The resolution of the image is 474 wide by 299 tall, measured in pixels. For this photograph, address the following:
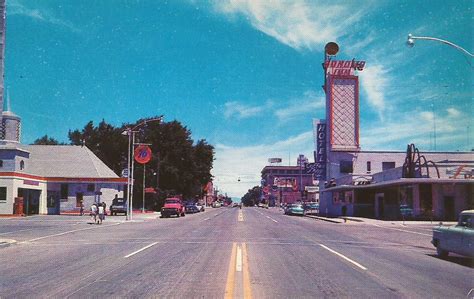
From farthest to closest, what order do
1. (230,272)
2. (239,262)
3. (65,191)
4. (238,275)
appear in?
1. (65,191)
2. (239,262)
3. (230,272)
4. (238,275)

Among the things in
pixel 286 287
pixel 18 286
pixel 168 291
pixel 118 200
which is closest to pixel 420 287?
pixel 286 287

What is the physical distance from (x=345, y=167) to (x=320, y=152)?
14.3ft

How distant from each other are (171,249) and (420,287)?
29.8 feet

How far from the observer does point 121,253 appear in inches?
591

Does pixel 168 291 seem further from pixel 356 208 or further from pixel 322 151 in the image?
pixel 322 151

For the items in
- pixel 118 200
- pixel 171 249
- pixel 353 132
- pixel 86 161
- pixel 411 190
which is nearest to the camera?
pixel 171 249

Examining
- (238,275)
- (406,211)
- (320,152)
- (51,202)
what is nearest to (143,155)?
(51,202)

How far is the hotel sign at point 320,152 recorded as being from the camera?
67.6 meters

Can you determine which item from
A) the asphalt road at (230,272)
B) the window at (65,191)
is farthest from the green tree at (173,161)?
the asphalt road at (230,272)

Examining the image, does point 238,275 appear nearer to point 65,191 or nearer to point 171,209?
point 171,209

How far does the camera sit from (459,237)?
13664 mm

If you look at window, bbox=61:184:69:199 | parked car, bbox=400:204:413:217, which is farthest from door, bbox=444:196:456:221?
window, bbox=61:184:69:199

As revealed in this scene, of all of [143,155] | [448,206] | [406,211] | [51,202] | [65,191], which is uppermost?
[143,155]

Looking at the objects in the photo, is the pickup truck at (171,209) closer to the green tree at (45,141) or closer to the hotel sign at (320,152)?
the hotel sign at (320,152)
